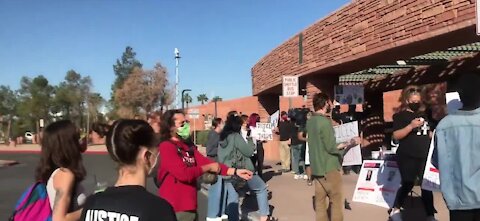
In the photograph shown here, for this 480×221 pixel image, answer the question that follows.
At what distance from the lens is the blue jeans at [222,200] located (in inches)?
316

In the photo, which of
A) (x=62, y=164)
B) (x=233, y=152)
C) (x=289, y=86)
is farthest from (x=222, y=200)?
(x=289, y=86)

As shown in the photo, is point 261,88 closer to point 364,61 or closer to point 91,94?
point 364,61

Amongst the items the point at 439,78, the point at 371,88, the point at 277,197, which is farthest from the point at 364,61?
the point at 371,88

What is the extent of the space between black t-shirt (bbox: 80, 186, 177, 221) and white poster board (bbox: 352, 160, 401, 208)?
592 cm

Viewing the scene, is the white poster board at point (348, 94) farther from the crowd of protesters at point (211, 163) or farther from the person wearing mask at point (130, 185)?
the person wearing mask at point (130, 185)

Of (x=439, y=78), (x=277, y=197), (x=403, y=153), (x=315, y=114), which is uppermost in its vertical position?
(x=439, y=78)

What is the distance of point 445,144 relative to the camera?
4.25 m

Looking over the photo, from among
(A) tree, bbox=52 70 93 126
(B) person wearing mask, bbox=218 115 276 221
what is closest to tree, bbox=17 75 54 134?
(A) tree, bbox=52 70 93 126

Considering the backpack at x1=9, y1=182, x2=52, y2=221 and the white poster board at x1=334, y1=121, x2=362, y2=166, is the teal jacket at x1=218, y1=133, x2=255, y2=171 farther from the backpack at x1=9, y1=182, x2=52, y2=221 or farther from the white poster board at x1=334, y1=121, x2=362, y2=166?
the backpack at x1=9, y1=182, x2=52, y2=221

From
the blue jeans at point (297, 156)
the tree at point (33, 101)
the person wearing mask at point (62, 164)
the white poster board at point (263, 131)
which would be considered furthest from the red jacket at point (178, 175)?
the tree at point (33, 101)

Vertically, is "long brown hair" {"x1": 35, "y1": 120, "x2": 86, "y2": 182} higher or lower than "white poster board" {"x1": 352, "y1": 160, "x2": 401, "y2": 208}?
higher

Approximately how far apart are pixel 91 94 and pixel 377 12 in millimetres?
67570

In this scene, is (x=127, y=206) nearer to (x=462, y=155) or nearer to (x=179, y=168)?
(x=179, y=168)

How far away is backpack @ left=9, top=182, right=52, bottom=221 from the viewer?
11.2 ft
